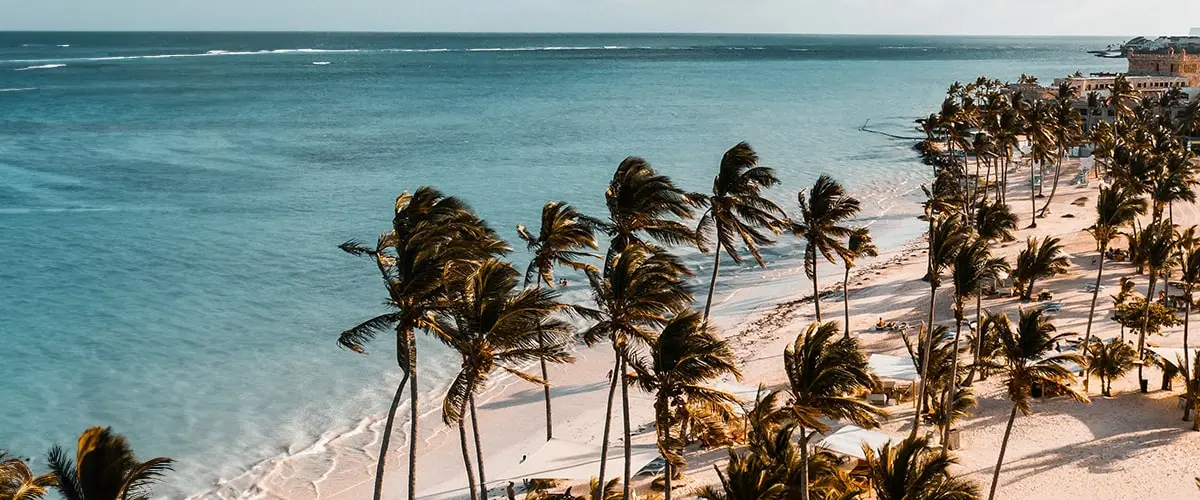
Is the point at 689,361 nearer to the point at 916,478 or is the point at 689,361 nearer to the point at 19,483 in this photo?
the point at 916,478

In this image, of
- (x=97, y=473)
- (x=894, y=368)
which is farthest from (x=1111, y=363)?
(x=97, y=473)

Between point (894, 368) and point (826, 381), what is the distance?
12052 mm

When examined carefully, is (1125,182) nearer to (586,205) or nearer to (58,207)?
(586,205)

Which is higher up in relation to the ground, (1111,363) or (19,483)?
(19,483)

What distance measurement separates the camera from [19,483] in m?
16.3

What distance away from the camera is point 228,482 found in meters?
27.7

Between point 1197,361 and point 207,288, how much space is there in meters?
38.3

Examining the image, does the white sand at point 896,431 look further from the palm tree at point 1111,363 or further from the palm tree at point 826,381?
the palm tree at point 826,381

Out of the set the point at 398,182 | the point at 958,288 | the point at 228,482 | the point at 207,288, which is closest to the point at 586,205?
the point at 398,182

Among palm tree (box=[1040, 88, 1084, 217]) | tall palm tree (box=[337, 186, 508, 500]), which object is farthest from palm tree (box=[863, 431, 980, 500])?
palm tree (box=[1040, 88, 1084, 217])

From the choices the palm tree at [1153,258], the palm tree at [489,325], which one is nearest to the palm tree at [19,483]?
the palm tree at [489,325]

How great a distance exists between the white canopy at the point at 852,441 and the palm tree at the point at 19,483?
15.1 meters

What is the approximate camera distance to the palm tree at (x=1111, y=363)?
27.3 meters

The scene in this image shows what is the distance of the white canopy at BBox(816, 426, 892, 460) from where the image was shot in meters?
23.0
